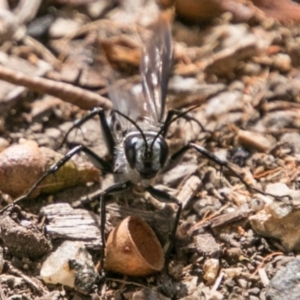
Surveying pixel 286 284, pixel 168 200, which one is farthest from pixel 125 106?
pixel 286 284

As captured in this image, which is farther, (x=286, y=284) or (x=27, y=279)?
(x=27, y=279)

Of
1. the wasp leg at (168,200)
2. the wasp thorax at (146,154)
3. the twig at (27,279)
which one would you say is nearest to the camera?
the twig at (27,279)

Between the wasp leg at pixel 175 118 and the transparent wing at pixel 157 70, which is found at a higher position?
the transparent wing at pixel 157 70

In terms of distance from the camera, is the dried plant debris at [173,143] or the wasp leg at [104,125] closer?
the dried plant debris at [173,143]

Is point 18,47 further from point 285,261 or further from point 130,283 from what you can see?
point 285,261

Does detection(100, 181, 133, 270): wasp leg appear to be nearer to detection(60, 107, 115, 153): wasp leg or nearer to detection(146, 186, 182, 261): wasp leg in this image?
detection(146, 186, 182, 261): wasp leg

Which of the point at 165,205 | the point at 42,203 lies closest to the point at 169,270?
the point at 165,205

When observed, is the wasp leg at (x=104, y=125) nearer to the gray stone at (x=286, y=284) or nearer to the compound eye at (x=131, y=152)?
the compound eye at (x=131, y=152)

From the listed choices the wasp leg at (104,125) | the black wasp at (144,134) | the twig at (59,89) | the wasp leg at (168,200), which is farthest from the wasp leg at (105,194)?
the twig at (59,89)

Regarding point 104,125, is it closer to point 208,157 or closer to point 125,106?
point 125,106
